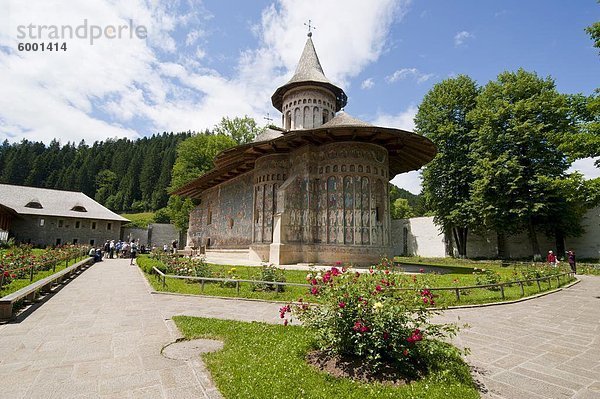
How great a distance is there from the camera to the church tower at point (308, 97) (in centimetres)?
2269

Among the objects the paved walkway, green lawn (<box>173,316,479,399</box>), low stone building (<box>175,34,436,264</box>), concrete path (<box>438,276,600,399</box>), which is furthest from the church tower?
green lawn (<box>173,316,479,399</box>)

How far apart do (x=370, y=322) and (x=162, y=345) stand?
2891 mm

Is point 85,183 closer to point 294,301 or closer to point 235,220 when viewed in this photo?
point 235,220

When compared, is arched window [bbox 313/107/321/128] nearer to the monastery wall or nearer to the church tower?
the church tower

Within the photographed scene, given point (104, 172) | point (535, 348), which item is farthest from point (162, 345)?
point (104, 172)

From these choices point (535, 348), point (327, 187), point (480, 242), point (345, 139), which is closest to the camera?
point (535, 348)

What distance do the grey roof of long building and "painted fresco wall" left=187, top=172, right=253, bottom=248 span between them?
42.3 ft

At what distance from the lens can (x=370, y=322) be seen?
363 cm

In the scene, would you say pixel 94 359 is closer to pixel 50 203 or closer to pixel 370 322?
pixel 370 322

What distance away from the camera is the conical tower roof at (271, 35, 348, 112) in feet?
74.3

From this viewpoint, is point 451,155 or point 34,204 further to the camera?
point 34,204

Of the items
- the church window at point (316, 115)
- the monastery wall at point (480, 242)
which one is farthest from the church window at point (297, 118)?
the monastery wall at point (480, 242)

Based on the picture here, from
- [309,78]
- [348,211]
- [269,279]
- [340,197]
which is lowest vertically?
[269,279]

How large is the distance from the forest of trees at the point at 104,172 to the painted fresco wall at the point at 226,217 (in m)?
35.2
